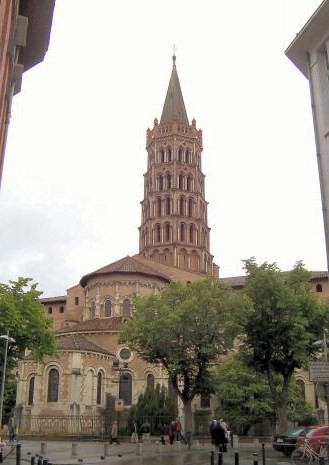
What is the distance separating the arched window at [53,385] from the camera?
48.0 meters

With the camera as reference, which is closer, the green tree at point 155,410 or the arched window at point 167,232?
the green tree at point 155,410

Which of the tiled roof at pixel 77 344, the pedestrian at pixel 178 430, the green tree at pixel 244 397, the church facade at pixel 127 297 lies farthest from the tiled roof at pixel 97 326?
the pedestrian at pixel 178 430

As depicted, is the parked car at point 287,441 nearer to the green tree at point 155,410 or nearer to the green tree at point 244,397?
the green tree at point 244,397

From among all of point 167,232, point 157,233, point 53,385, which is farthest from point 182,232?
point 53,385

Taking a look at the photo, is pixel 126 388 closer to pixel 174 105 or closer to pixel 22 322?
pixel 22 322

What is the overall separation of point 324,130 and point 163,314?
63.6 feet

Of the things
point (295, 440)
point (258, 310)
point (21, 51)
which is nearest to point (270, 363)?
point (258, 310)

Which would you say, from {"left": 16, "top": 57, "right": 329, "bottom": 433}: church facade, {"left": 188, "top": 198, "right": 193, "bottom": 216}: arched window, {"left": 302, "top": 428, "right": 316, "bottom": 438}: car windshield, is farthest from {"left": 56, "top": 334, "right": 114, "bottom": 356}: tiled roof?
{"left": 188, "top": 198, "right": 193, "bottom": 216}: arched window

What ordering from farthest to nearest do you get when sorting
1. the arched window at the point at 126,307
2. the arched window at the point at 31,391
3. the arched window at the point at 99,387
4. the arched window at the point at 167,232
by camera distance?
the arched window at the point at 167,232, the arched window at the point at 126,307, the arched window at the point at 99,387, the arched window at the point at 31,391

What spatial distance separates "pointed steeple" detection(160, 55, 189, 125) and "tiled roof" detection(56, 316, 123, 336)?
44.6 meters

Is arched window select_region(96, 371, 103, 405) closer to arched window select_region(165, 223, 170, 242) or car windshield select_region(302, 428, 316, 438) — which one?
car windshield select_region(302, 428, 316, 438)

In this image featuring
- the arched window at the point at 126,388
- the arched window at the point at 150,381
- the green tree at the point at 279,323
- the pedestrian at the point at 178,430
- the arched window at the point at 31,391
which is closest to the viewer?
the green tree at the point at 279,323

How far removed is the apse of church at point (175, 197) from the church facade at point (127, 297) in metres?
0.15

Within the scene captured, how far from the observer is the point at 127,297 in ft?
194
